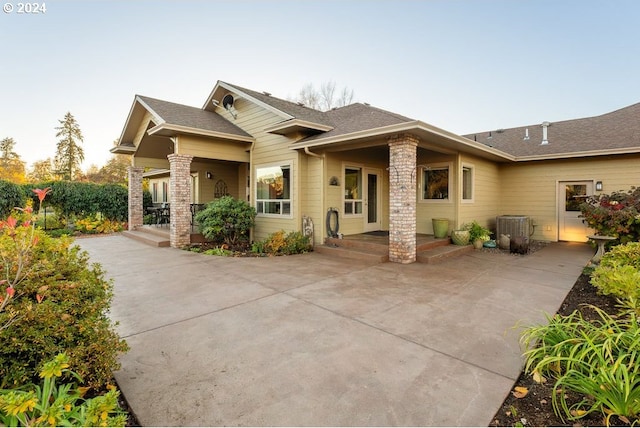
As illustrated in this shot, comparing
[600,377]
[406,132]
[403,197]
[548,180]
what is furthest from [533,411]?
[548,180]

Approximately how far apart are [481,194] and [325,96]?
19200mm

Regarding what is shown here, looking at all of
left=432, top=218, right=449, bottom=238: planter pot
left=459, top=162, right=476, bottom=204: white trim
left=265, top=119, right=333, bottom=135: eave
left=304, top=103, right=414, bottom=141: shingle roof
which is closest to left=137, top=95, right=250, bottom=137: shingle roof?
left=265, top=119, right=333, bottom=135: eave

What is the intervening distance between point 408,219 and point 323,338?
14.8ft

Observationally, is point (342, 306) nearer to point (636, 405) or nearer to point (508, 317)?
point (508, 317)

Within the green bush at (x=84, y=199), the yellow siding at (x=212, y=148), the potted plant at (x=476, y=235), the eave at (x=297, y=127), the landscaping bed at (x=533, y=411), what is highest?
the eave at (x=297, y=127)

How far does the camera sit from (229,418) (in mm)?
2020

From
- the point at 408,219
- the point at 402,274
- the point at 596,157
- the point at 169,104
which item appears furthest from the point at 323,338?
the point at 596,157

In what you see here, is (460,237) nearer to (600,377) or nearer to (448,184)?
(448,184)

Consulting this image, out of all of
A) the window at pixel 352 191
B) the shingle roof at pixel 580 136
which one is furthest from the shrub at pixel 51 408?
the shingle roof at pixel 580 136

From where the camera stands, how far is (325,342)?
10.3ft

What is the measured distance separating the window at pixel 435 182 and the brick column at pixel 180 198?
776cm

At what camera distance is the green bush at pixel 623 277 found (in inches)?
137

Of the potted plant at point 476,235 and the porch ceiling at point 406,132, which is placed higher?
the porch ceiling at point 406,132

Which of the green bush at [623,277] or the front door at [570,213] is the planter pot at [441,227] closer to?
the green bush at [623,277]
